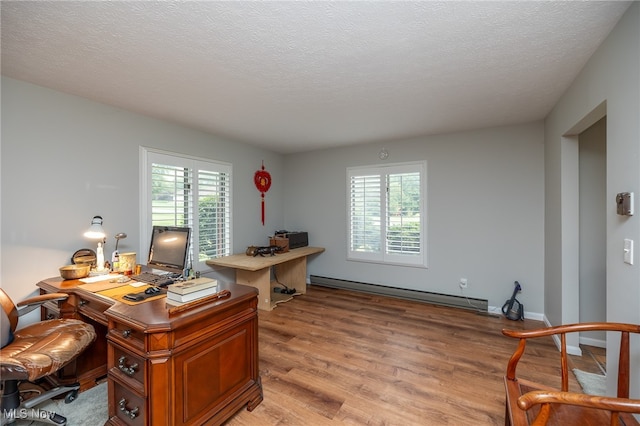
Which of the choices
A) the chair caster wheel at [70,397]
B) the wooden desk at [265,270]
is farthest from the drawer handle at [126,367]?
the wooden desk at [265,270]

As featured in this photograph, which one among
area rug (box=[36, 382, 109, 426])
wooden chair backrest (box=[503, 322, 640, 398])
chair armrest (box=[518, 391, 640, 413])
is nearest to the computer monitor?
area rug (box=[36, 382, 109, 426])

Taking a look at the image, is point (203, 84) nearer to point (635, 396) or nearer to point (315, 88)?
point (315, 88)

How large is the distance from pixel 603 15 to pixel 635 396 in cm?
199

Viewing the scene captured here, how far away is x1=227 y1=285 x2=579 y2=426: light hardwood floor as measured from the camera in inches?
69.3

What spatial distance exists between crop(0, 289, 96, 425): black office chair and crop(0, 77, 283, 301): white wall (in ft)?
1.97

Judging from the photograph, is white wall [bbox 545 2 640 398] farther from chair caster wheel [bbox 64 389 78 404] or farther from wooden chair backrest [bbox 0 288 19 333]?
wooden chair backrest [bbox 0 288 19 333]

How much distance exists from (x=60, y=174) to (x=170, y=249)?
4.26 ft

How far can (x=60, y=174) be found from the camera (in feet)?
7.75

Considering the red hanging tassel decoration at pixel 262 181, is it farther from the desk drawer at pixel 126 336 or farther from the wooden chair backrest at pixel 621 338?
the wooden chair backrest at pixel 621 338

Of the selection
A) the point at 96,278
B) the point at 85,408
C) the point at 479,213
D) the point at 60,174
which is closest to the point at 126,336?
the point at 85,408

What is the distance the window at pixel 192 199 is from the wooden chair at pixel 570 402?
10.9 feet

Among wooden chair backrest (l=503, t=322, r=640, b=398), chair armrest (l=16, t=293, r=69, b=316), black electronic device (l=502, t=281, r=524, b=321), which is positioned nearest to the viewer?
wooden chair backrest (l=503, t=322, r=640, b=398)

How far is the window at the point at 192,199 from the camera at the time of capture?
2.99 metres

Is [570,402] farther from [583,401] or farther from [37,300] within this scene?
[37,300]
